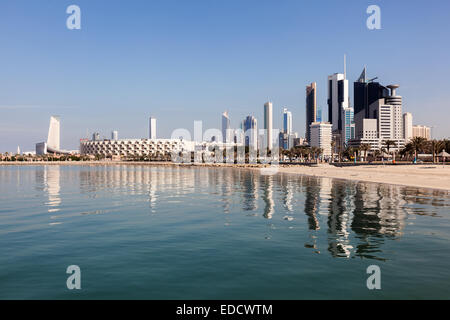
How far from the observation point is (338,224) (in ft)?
80.6

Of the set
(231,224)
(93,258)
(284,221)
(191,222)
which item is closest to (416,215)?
(284,221)

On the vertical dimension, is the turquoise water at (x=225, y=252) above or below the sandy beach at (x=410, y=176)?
above

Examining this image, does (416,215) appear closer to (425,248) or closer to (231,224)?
(425,248)

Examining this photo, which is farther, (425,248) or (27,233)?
(27,233)

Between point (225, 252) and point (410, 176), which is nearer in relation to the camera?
point (225, 252)

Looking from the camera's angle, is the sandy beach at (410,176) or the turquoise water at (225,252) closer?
the turquoise water at (225,252)

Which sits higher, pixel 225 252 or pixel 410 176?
pixel 225 252

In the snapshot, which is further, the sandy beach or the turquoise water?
the sandy beach

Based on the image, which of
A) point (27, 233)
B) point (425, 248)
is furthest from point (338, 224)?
point (27, 233)

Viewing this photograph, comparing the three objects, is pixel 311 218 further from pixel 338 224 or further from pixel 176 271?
pixel 176 271

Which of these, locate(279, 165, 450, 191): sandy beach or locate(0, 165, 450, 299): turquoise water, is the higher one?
locate(0, 165, 450, 299): turquoise water

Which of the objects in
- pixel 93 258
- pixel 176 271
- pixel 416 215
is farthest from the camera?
pixel 416 215
